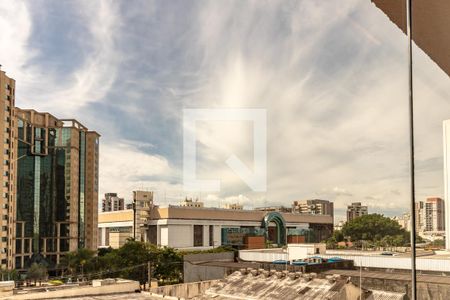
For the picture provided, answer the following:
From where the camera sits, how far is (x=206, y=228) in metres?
18.0

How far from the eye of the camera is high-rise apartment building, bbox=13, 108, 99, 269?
13.9 m

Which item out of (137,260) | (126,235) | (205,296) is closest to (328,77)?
(205,296)

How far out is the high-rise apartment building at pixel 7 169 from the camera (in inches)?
476

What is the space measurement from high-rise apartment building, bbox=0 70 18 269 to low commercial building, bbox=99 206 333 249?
5466 millimetres

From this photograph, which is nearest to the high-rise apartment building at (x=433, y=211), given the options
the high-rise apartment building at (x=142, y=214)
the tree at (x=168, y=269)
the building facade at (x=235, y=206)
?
the tree at (x=168, y=269)

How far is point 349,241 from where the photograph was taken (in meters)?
16.1

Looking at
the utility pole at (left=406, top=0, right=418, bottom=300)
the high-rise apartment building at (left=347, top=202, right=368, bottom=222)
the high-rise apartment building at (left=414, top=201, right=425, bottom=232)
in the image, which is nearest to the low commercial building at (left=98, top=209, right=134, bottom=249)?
the high-rise apartment building at (left=347, top=202, right=368, bottom=222)

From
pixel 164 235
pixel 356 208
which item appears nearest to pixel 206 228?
pixel 164 235

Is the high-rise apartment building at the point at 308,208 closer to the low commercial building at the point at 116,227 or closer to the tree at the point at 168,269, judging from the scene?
the low commercial building at the point at 116,227

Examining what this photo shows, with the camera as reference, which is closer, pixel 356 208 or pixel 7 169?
pixel 356 208

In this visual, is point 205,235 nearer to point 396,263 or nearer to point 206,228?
point 206,228

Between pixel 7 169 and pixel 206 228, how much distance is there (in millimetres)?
8114

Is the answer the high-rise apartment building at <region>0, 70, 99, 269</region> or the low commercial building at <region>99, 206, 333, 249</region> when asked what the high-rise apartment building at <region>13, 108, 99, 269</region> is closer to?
the high-rise apartment building at <region>0, 70, 99, 269</region>

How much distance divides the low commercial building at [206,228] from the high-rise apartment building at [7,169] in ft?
17.9
